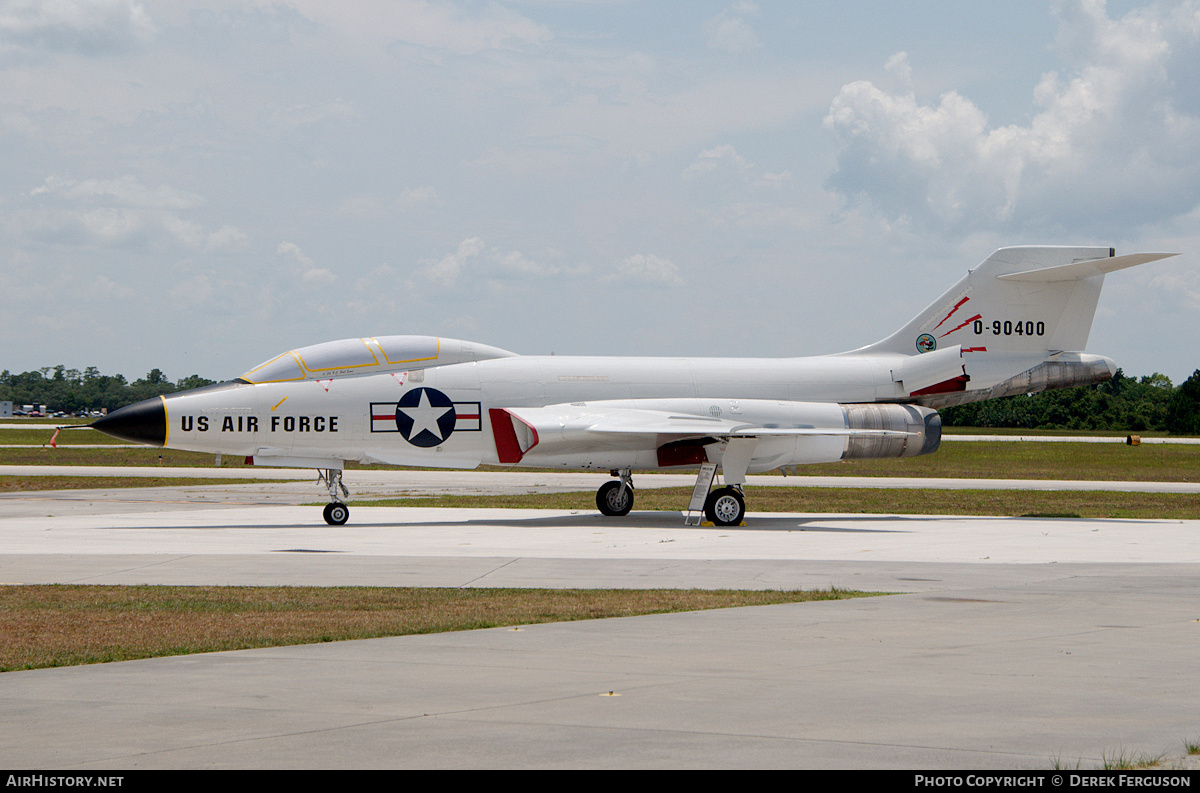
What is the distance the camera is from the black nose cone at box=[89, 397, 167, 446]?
69.8 feet

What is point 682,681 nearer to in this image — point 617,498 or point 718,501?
point 718,501

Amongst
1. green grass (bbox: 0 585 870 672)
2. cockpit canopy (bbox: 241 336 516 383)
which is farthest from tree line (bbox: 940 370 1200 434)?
green grass (bbox: 0 585 870 672)

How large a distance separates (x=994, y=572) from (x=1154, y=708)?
7.80 meters

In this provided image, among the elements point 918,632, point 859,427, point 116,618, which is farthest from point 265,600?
point 859,427

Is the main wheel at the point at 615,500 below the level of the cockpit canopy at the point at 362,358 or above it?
below

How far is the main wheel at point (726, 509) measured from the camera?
892 inches

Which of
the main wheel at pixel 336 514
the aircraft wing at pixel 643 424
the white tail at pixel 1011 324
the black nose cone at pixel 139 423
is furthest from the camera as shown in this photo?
the white tail at pixel 1011 324

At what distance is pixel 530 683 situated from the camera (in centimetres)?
762

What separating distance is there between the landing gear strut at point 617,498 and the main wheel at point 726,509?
7.17 ft

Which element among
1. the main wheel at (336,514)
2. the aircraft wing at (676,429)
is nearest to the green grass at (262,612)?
the main wheel at (336,514)

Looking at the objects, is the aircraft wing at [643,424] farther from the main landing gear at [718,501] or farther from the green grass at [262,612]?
the green grass at [262,612]

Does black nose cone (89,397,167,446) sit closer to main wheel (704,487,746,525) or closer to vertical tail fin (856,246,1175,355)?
main wheel (704,487,746,525)

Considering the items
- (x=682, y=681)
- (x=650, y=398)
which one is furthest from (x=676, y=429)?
(x=682, y=681)

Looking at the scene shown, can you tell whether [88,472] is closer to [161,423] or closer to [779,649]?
[161,423]
